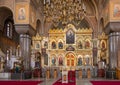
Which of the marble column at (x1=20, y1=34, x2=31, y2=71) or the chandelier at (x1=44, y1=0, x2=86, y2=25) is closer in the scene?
the chandelier at (x1=44, y1=0, x2=86, y2=25)

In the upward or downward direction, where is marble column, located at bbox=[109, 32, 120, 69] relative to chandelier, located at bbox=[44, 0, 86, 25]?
downward

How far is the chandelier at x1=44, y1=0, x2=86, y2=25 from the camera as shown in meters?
16.7

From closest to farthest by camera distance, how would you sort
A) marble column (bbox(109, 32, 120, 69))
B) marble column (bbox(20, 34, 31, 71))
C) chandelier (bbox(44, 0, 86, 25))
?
chandelier (bbox(44, 0, 86, 25))
marble column (bbox(109, 32, 120, 69))
marble column (bbox(20, 34, 31, 71))

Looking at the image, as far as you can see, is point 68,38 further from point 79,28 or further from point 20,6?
point 20,6

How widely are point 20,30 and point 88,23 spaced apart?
13.0 m

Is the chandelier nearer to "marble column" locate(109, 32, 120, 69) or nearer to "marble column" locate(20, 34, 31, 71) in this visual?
"marble column" locate(109, 32, 120, 69)

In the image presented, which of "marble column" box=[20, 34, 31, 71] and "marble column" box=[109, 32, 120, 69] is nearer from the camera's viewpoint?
"marble column" box=[109, 32, 120, 69]

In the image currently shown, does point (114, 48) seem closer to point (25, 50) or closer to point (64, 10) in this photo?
point (64, 10)

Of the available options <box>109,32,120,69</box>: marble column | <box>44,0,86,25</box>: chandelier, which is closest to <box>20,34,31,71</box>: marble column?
<box>44,0,86,25</box>: chandelier

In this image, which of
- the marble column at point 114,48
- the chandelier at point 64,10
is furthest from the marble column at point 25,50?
the marble column at point 114,48

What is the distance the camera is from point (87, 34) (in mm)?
32594

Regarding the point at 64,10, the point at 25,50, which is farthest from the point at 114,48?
the point at 25,50

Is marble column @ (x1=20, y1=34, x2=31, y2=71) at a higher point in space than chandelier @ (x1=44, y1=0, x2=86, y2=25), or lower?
lower

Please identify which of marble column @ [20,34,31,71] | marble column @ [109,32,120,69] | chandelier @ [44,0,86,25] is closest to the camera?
chandelier @ [44,0,86,25]
